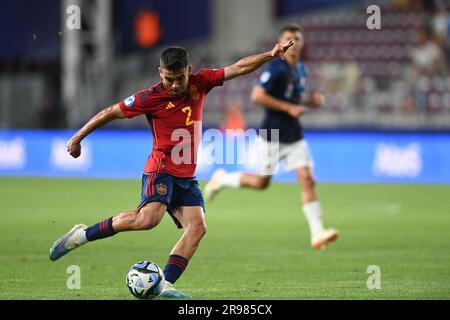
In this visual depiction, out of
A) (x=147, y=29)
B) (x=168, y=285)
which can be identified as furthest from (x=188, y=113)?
(x=147, y=29)

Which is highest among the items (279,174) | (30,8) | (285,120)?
(30,8)

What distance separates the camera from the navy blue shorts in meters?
8.00

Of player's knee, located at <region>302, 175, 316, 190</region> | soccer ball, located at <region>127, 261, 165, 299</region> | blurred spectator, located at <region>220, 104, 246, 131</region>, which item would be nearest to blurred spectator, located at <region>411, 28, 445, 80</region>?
blurred spectator, located at <region>220, 104, 246, 131</region>

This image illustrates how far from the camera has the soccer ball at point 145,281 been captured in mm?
7699

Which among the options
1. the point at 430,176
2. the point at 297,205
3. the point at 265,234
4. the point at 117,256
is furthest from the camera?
the point at 430,176

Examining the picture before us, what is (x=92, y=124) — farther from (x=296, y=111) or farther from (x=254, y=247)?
(x=254, y=247)

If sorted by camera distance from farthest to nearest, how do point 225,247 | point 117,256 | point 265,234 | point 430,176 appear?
point 430,176 < point 265,234 < point 225,247 < point 117,256

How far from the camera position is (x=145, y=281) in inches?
303

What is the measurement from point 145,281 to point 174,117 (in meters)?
1.30

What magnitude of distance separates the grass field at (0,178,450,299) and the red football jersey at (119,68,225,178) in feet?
3.42

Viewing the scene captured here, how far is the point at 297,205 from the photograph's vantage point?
16469mm
